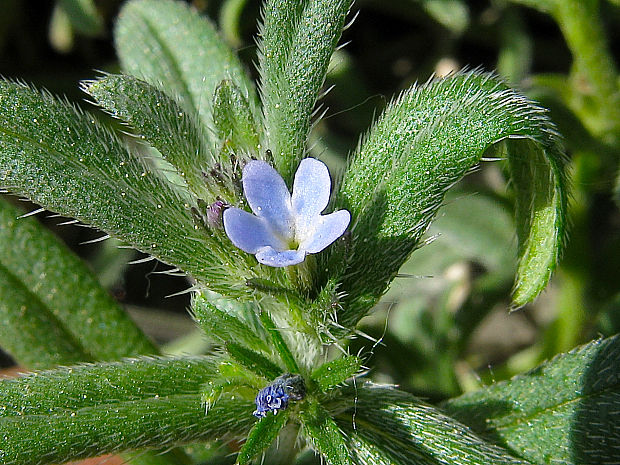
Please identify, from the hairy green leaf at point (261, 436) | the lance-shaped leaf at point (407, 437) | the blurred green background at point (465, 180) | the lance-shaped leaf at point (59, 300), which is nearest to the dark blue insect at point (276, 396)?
the hairy green leaf at point (261, 436)

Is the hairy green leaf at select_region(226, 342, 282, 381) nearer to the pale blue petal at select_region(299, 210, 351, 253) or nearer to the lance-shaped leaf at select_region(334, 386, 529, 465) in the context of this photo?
the lance-shaped leaf at select_region(334, 386, 529, 465)

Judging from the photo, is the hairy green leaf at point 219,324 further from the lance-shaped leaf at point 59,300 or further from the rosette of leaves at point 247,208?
the lance-shaped leaf at point 59,300

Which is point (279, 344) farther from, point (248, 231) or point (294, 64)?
point (294, 64)

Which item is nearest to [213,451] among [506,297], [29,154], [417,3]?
[29,154]

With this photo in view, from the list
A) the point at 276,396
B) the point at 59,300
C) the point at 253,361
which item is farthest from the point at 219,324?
the point at 59,300

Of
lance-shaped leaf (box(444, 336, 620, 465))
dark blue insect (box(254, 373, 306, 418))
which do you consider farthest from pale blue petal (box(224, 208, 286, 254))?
lance-shaped leaf (box(444, 336, 620, 465))

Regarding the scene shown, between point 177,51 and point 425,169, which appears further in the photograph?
point 177,51

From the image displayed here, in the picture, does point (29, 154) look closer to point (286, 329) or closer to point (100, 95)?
point (100, 95)
